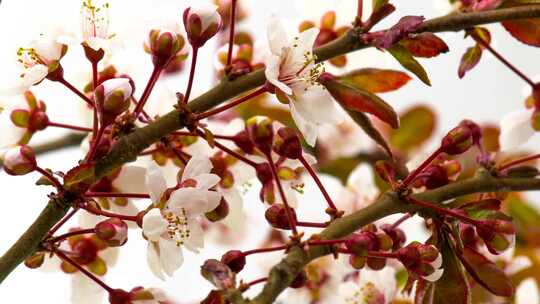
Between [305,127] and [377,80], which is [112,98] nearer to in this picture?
[305,127]

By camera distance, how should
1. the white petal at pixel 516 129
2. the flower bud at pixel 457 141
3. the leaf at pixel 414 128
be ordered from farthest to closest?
1. the leaf at pixel 414 128
2. the white petal at pixel 516 129
3. the flower bud at pixel 457 141

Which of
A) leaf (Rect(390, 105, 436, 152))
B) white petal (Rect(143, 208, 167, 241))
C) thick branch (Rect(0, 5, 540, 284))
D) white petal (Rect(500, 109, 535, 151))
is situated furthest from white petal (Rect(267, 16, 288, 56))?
leaf (Rect(390, 105, 436, 152))

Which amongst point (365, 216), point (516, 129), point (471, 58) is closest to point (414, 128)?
point (516, 129)

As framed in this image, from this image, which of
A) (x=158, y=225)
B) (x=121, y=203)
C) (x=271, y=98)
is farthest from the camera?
(x=271, y=98)

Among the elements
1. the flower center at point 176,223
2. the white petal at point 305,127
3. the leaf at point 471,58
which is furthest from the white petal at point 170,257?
the leaf at point 471,58

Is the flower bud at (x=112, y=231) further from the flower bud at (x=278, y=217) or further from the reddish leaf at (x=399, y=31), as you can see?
the reddish leaf at (x=399, y=31)

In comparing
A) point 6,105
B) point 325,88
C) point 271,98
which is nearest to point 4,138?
point 6,105

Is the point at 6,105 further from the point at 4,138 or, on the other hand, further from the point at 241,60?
the point at 241,60
